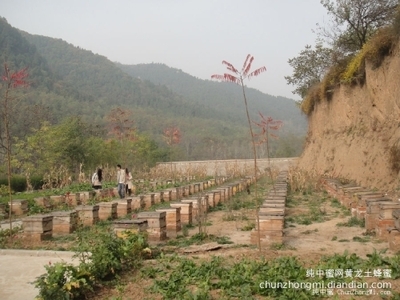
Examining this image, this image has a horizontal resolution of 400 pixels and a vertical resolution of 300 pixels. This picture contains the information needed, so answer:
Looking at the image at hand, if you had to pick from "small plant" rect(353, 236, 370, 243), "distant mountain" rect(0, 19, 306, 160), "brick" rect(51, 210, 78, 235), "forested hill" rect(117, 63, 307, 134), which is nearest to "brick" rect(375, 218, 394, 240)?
"small plant" rect(353, 236, 370, 243)

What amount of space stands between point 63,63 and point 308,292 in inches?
4848

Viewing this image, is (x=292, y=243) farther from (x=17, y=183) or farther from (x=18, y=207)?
(x=17, y=183)

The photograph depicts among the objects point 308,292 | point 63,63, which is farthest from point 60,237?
point 63,63

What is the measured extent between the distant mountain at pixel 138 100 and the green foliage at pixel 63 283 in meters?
39.2

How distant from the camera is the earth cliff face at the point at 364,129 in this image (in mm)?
15082

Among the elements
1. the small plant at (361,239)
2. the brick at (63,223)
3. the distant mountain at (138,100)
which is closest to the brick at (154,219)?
the brick at (63,223)

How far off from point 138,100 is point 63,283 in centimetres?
10322

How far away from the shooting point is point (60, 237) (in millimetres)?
9531

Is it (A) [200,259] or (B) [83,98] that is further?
(B) [83,98]

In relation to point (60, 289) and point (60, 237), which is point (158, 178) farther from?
point (60, 289)

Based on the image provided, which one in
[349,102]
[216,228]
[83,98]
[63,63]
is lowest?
[216,228]

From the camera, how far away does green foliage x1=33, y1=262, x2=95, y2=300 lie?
502 cm

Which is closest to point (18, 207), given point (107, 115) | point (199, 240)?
point (199, 240)

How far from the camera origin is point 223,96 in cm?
15162
